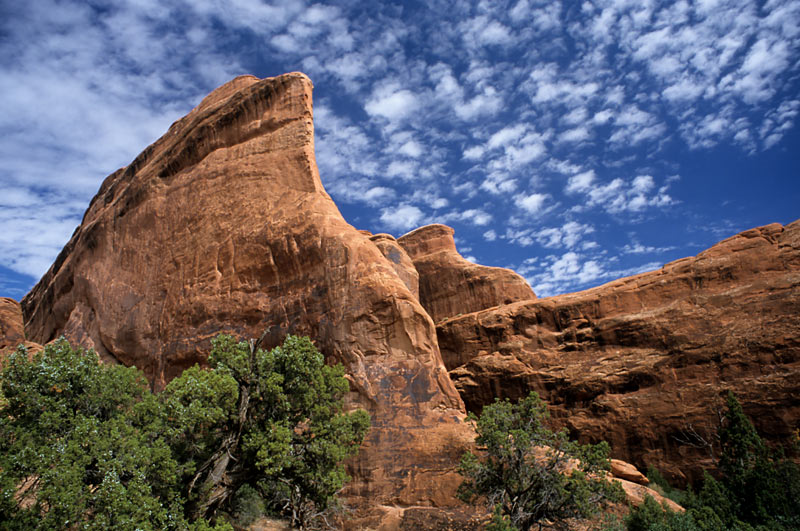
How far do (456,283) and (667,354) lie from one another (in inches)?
890

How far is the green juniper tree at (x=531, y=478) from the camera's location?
46.3 feet

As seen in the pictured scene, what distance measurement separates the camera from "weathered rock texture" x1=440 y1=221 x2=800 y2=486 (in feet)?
72.2

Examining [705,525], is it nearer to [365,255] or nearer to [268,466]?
[268,466]

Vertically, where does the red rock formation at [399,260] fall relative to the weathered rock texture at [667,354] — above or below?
above

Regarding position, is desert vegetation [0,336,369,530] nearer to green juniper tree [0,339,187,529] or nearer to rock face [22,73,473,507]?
green juniper tree [0,339,187,529]

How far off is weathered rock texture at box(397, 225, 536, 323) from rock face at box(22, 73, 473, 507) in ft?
73.4

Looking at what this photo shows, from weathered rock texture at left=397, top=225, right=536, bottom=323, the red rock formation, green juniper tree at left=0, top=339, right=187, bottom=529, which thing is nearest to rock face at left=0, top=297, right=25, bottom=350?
green juniper tree at left=0, top=339, right=187, bottom=529

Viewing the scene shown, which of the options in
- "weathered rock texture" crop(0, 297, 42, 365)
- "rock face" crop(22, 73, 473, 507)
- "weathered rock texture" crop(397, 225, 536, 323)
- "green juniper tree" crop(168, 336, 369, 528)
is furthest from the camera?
"weathered rock texture" crop(397, 225, 536, 323)

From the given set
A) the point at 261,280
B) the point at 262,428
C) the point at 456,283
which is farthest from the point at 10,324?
the point at 456,283

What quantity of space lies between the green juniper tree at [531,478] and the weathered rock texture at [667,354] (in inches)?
424

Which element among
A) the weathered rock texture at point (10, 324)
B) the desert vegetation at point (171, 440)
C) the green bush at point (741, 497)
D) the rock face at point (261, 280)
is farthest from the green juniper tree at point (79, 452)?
the weathered rock texture at point (10, 324)

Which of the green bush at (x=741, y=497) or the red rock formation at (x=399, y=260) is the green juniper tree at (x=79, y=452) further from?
the red rock formation at (x=399, y=260)

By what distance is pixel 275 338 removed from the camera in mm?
21188

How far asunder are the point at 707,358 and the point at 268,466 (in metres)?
21.2
